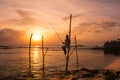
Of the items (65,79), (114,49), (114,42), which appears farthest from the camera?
(114,42)

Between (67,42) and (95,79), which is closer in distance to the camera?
(95,79)

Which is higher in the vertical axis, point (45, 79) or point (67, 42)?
point (67, 42)

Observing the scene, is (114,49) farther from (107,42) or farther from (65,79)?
(65,79)

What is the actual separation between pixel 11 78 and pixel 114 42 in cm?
11616

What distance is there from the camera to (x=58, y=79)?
22.4m

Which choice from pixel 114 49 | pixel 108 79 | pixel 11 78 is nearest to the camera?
pixel 108 79

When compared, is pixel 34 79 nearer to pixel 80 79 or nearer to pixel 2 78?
pixel 2 78

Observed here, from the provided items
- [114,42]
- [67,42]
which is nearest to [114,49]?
[114,42]

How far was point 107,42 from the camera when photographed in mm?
140875

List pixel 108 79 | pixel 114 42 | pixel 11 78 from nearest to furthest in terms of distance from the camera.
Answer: pixel 108 79, pixel 11 78, pixel 114 42

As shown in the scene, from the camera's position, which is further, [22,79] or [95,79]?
[22,79]

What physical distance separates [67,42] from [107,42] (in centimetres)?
12124

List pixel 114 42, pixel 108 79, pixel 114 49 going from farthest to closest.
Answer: pixel 114 42 < pixel 114 49 < pixel 108 79

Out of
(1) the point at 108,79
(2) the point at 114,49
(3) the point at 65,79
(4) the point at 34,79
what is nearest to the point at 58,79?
(3) the point at 65,79
